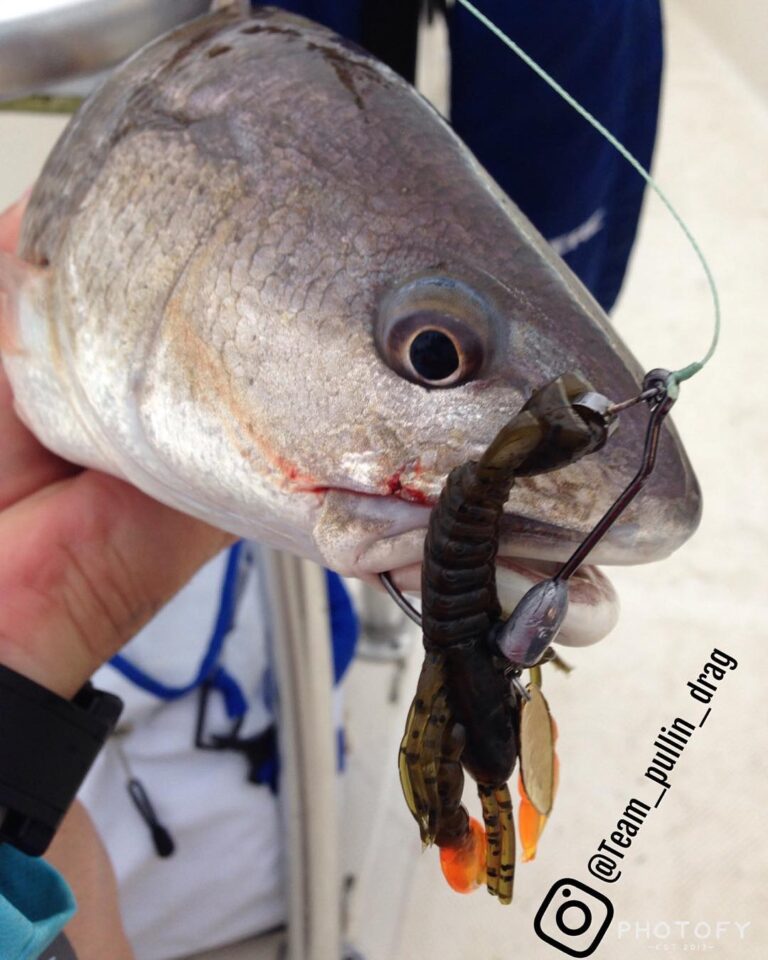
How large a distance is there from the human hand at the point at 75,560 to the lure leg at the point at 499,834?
42cm

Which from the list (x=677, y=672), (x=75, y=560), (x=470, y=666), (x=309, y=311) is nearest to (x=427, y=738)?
(x=470, y=666)

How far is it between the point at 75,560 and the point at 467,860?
16.9 inches

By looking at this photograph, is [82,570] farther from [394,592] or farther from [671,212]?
[671,212]

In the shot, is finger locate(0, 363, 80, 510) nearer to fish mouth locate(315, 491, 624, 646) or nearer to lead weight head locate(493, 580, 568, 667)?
fish mouth locate(315, 491, 624, 646)

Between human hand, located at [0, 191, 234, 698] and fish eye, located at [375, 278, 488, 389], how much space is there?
36 cm

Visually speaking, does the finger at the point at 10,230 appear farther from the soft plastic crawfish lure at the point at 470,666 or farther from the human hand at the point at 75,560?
the soft plastic crawfish lure at the point at 470,666

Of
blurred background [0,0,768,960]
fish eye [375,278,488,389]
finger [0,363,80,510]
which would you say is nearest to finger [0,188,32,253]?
finger [0,363,80,510]

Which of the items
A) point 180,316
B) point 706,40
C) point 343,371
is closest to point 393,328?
point 343,371

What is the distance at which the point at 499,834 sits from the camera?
1.51 ft

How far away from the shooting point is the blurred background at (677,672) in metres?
0.63

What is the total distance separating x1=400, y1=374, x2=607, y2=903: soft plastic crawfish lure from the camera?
422 mm

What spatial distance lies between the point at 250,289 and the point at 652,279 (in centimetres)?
185

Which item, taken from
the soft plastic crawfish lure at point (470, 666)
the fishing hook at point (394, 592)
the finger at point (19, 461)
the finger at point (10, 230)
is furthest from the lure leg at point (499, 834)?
the finger at point (10, 230)

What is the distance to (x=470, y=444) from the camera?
500 mm
